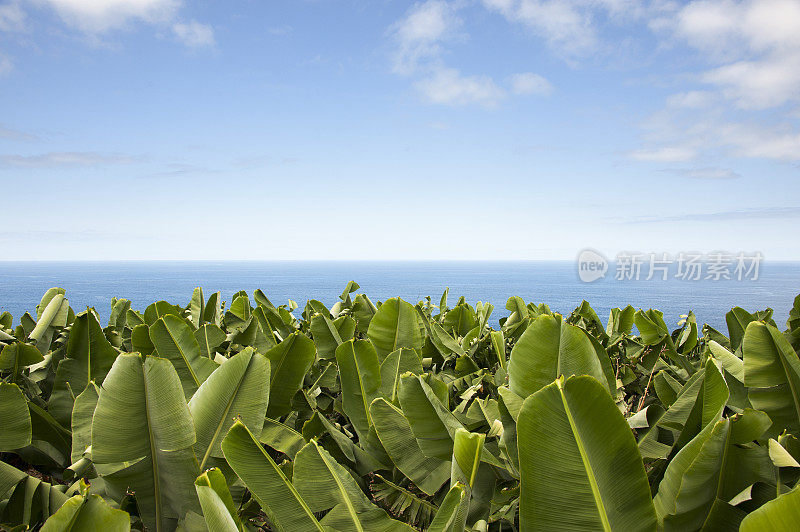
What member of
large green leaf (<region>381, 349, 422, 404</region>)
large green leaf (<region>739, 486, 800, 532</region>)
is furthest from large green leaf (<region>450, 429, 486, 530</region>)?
large green leaf (<region>381, 349, 422, 404</region>)

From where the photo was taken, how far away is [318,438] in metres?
1.39

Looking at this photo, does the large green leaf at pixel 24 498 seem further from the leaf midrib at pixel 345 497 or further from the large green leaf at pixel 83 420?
the leaf midrib at pixel 345 497

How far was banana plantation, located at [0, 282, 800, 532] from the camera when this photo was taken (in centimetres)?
71

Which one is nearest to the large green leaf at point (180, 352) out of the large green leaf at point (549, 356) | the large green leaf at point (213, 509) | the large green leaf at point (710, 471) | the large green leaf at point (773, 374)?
the large green leaf at point (213, 509)

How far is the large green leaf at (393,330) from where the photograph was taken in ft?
5.97

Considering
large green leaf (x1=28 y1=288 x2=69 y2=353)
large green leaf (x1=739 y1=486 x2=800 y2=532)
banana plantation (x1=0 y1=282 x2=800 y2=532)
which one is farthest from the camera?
large green leaf (x1=28 y1=288 x2=69 y2=353)

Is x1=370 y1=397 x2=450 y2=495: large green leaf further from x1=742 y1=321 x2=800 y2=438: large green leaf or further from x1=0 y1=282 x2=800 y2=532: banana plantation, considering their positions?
x1=742 y1=321 x2=800 y2=438: large green leaf

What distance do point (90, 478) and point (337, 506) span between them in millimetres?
832

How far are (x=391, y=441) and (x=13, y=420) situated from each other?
0.94 meters

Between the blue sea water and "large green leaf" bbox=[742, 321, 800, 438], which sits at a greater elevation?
"large green leaf" bbox=[742, 321, 800, 438]

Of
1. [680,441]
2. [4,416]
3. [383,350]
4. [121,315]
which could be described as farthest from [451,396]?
[121,315]

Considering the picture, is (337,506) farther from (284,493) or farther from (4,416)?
(4,416)

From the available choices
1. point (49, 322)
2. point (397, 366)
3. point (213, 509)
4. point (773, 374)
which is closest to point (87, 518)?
point (213, 509)

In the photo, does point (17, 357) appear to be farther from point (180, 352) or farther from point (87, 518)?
point (87, 518)
